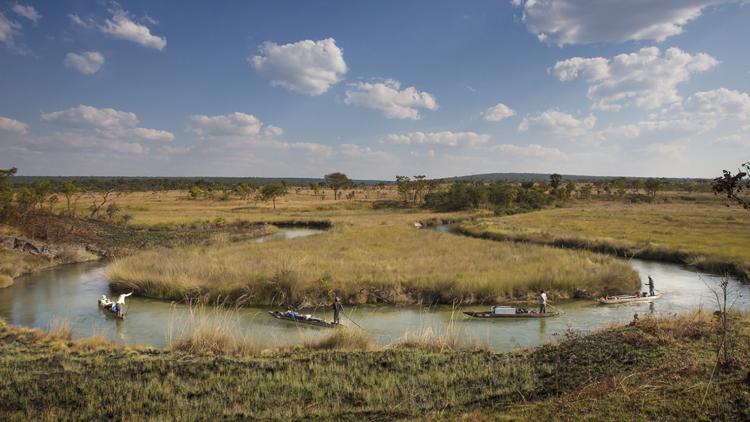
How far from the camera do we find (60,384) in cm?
1088

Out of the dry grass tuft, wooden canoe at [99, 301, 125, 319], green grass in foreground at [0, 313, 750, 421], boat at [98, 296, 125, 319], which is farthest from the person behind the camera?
boat at [98, 296, 125, 319]

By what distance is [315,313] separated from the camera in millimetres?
22344

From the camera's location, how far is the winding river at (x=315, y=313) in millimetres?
18125

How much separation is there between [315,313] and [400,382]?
11.8 meters

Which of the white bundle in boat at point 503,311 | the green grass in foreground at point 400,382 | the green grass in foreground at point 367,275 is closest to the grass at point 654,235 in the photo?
the green grass in foreground at point 367,275

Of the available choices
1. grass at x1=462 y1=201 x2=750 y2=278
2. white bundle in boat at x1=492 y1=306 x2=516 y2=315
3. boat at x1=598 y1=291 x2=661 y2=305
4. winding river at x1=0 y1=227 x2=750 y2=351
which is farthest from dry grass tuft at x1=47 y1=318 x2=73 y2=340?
grass at x1=462 y1=201 x2=750 y2=278

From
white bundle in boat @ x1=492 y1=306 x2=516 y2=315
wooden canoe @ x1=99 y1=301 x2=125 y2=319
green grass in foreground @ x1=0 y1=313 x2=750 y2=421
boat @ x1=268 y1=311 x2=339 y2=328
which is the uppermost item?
green grass in foreground @ x1=0 y1=313 x2=750 y2=421

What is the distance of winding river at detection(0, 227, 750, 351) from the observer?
18125 mm

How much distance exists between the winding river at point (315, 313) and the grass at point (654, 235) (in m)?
5.67

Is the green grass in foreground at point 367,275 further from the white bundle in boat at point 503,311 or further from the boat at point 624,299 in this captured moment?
the white bundle in boat at point 503,311

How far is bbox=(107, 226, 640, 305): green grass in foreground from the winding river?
3.80 ft

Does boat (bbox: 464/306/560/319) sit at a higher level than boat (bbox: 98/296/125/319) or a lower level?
higher

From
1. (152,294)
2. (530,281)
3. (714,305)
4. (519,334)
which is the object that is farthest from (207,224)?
(714,305)

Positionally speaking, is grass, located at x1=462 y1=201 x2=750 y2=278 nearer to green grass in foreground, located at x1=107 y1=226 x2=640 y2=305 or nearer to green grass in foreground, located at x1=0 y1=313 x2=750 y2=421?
green grass in foreground, located at x1=107 y1=226 x2=640 y2=305
